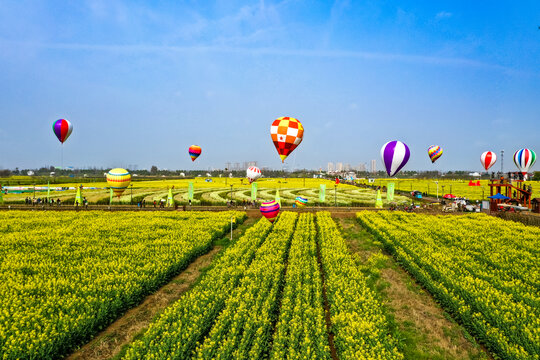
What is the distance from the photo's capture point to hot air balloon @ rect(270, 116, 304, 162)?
1094 inches

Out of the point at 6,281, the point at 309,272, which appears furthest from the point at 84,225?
the point at 309,272

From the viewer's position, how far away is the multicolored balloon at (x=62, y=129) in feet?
135

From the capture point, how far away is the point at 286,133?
2780cm

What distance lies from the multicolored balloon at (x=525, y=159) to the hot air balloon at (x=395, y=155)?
1785 inches

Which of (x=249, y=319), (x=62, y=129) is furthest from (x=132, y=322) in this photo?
(x=62, y=129)

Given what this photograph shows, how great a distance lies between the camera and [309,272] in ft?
59.8

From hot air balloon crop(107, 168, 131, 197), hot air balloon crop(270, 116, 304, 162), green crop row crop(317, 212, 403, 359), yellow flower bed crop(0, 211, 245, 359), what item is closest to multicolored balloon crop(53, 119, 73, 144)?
yellow flower bed crop(0, 211, 245, 359)

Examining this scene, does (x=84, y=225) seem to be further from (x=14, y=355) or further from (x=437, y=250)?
(x=437, y=250)

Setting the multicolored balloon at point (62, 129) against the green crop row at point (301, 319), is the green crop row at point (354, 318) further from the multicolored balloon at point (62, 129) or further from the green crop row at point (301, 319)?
the multicolored balloon at point (62, 129)

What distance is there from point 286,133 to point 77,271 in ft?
65.7

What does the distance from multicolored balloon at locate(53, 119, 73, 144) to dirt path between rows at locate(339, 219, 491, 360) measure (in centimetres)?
4432

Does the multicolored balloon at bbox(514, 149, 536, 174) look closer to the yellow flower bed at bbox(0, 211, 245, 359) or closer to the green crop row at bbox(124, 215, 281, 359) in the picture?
the yellow flower bed at bbox(0, 211, 245, 359)

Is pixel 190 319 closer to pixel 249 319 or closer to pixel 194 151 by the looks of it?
pixel 249 319

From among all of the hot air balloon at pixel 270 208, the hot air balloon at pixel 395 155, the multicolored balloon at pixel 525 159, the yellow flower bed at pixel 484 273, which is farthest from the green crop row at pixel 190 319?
the multicolored balloon at pixel 525 159
